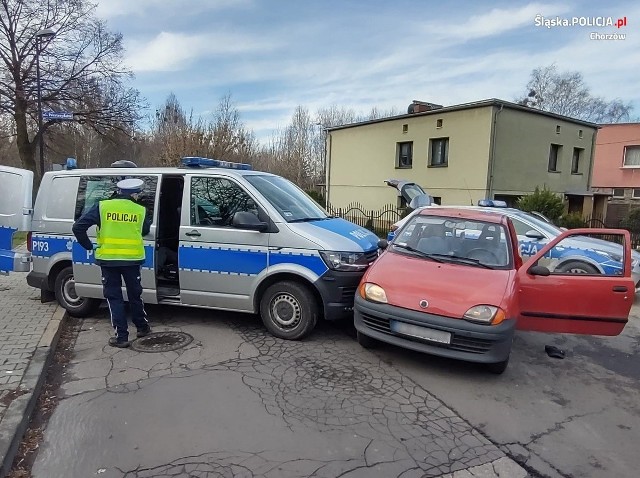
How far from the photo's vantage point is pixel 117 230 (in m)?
4.81

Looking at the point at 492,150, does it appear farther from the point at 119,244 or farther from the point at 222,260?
the point at 119,244

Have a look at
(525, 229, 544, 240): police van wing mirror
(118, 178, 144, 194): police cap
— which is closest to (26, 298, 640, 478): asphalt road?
(118, 178, 144, 194): police cap

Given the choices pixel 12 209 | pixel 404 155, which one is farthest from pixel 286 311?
pixel 404 155

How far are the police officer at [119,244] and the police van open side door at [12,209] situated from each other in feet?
5.13

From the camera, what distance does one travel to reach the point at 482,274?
460cm

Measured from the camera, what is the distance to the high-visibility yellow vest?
479 cm

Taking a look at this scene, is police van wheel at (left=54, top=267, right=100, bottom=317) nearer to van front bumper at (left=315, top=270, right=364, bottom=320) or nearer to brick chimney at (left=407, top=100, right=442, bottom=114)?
van front bumper at (left=315, top=270, right=364, bottom=320)

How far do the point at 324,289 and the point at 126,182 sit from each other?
2.54 meters

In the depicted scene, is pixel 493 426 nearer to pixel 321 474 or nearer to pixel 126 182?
pixel 321 474

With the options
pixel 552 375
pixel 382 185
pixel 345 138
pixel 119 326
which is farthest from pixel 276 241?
pixel 345 138

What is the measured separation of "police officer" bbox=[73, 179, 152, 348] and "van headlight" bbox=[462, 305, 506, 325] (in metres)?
3.54

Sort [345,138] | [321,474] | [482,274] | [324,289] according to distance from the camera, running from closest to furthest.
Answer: [321,474] → [482,274] → [324,289] → [345,138]

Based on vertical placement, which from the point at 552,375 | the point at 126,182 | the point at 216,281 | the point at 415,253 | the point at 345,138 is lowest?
the point at 552,375

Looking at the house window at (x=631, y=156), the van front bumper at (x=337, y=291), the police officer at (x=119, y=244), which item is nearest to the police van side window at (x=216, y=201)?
the police officer at (x=119, y=244)
